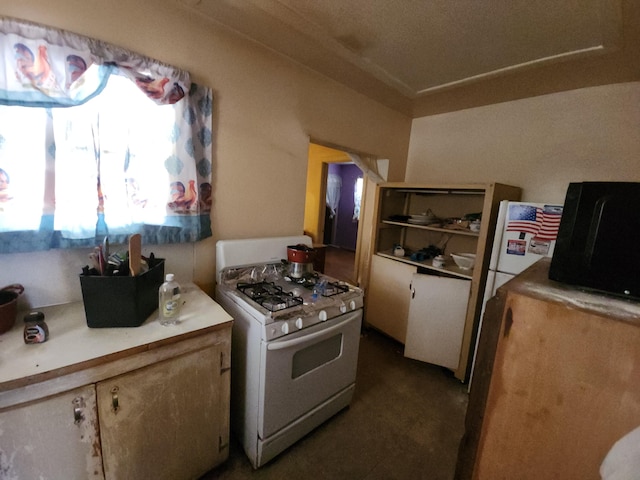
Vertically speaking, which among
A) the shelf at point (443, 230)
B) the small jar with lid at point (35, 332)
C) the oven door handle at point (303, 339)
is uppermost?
the shelf at point (443, 230)

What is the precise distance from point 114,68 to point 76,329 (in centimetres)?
114

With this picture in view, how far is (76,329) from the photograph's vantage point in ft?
3.48

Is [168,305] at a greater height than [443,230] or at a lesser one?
lesser

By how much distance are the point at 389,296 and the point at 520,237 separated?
1.16 m

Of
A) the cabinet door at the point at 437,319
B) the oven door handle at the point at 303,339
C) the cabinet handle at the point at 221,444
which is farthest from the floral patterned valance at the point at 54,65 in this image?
the cabinet door at the point at 437,319

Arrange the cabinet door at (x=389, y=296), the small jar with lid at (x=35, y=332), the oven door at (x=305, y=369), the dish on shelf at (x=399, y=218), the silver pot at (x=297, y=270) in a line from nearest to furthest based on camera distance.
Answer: the small jar with lid at (x=35, y=332), the oven door at (x=305, y=369), the silver pot at (x=297, y=270), the cabinet door at (x=389, y=296), the dish on shelf at (x=399, y=218)

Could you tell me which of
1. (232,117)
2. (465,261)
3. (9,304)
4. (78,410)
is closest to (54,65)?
(232,117)

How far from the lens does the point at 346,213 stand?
21.8 ft

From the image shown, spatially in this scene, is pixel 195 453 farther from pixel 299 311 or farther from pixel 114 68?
pixel 114 68

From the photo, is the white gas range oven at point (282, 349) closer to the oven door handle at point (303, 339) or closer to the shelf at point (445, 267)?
the oven door handle at point (303, 339)

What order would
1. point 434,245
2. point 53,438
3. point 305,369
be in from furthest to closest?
point 434,245 < point 305,369 < point 53,438

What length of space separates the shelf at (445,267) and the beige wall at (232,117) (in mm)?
968

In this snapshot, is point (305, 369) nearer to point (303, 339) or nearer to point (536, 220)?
point (303, 339)

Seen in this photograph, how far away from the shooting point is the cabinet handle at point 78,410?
0.90 m
